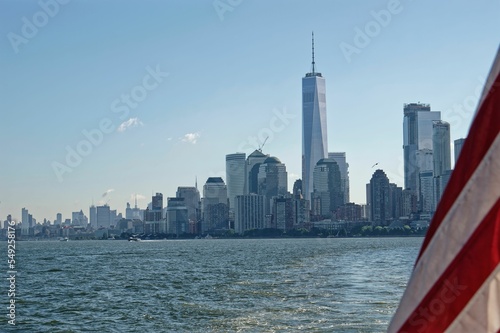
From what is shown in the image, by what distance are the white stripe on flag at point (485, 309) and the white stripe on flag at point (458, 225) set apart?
127 millimetres

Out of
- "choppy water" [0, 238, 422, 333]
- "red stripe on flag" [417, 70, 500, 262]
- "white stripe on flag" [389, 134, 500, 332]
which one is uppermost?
"red stripe on flag" [417, 70, 500, 262]

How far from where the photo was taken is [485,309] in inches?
89.4

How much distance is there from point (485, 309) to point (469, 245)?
0.20m

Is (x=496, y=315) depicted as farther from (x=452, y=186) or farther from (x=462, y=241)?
(x=452, y=186)

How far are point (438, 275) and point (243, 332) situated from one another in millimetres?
23593

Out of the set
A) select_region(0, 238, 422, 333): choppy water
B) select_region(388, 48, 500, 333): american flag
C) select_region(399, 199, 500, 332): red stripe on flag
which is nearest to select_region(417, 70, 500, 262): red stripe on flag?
select_region(388, 48, 500, 333): american flag

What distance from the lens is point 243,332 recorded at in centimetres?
2536

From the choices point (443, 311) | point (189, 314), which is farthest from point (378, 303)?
point (443, 311)

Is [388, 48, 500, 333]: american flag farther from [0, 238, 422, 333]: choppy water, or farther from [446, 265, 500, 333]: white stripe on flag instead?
[0, 238, 422, 333]: choppy water

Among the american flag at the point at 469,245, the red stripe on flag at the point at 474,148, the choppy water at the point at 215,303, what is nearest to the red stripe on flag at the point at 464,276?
the american flag at the point at 469,245

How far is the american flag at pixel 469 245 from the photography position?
7.43 ft

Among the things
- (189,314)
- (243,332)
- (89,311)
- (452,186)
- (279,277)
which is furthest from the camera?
(279,277)

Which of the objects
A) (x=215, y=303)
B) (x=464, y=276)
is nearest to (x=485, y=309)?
(x=464, y=276)

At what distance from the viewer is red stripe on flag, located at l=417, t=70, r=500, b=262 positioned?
7.48ft
